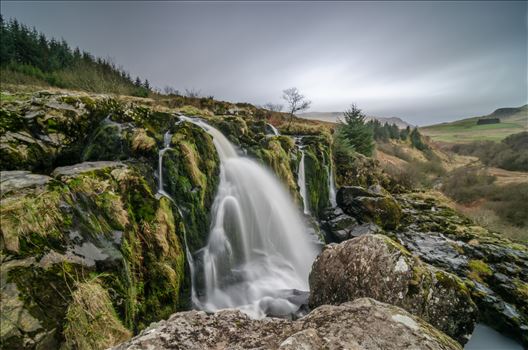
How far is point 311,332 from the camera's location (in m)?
2.08

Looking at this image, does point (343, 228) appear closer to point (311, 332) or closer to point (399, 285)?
point (399, 285)

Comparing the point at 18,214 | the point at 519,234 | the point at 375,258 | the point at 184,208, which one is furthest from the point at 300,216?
the point at 519,234

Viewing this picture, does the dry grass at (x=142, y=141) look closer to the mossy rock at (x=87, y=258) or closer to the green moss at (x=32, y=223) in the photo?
the mossy rock at (x=87, y=258)

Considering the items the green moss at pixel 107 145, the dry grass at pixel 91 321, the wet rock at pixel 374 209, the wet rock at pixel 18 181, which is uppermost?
the green moss at pixel 107 145

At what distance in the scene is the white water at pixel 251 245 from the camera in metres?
6.48

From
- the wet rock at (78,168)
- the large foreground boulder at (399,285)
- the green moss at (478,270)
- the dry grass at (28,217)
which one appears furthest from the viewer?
the green moss at (478,270)

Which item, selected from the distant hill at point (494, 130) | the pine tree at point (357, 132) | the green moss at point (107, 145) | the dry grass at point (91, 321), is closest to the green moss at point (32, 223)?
the dry grass at point (91, 321)

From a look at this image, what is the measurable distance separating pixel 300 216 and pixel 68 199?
9.43 m

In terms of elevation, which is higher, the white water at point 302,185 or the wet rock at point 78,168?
the wet rock at point 78,168

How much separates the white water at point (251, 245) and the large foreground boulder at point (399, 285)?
2.43 m

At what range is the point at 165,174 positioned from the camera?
663 cm

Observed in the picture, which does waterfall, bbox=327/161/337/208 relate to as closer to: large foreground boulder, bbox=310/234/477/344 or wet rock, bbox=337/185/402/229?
wet rock, bbox=337/185/402/229

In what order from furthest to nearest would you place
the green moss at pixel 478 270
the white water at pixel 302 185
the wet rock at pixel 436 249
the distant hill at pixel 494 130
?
the distant hill at pixel 494 130, the white water at pixel 302 185, the wet rock at pixel 436 249, the green moss at pixel 478 270

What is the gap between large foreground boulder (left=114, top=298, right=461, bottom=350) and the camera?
2016 millimetres
